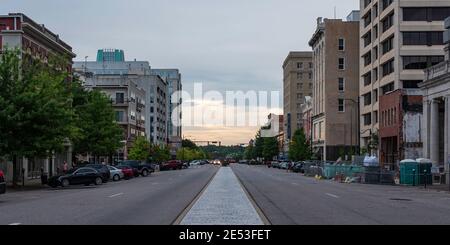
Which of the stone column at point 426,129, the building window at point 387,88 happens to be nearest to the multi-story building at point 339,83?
the building window at point 387,88

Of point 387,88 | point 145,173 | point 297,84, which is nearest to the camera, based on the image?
point 145,173

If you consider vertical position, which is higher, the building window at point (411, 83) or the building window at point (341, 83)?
the building window at point (341, 83)

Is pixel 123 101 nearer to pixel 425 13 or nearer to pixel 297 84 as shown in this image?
pixel 425 13

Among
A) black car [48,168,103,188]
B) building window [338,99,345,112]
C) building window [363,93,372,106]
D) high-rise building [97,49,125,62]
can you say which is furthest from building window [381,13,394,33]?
high-rise building [97,49,125,62]

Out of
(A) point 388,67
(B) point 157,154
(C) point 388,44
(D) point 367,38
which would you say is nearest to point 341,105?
(D) point 367,38

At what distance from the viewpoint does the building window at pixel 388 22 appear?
8356 cm

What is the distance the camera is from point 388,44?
85.3 metres

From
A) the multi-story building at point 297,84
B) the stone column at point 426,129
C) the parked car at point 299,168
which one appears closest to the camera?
the stone column at point 426,129

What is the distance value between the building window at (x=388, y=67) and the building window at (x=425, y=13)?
6.02 metres

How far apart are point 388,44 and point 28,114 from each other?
186ft

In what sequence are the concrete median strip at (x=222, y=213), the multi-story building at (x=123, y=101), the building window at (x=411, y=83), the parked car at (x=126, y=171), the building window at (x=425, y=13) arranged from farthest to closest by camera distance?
the multi-story building at (x=123, y=101) → the building window at (x=425, y=13) → the building window at (x=411, y=83) → the parked car at (x=126, y=171) → the concrete median strip at (x=222, y=213)

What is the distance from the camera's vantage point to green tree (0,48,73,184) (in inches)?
1601

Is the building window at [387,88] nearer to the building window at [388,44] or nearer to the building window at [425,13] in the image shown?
the building window at [388,44]

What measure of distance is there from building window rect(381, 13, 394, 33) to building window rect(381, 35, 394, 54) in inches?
59.8
